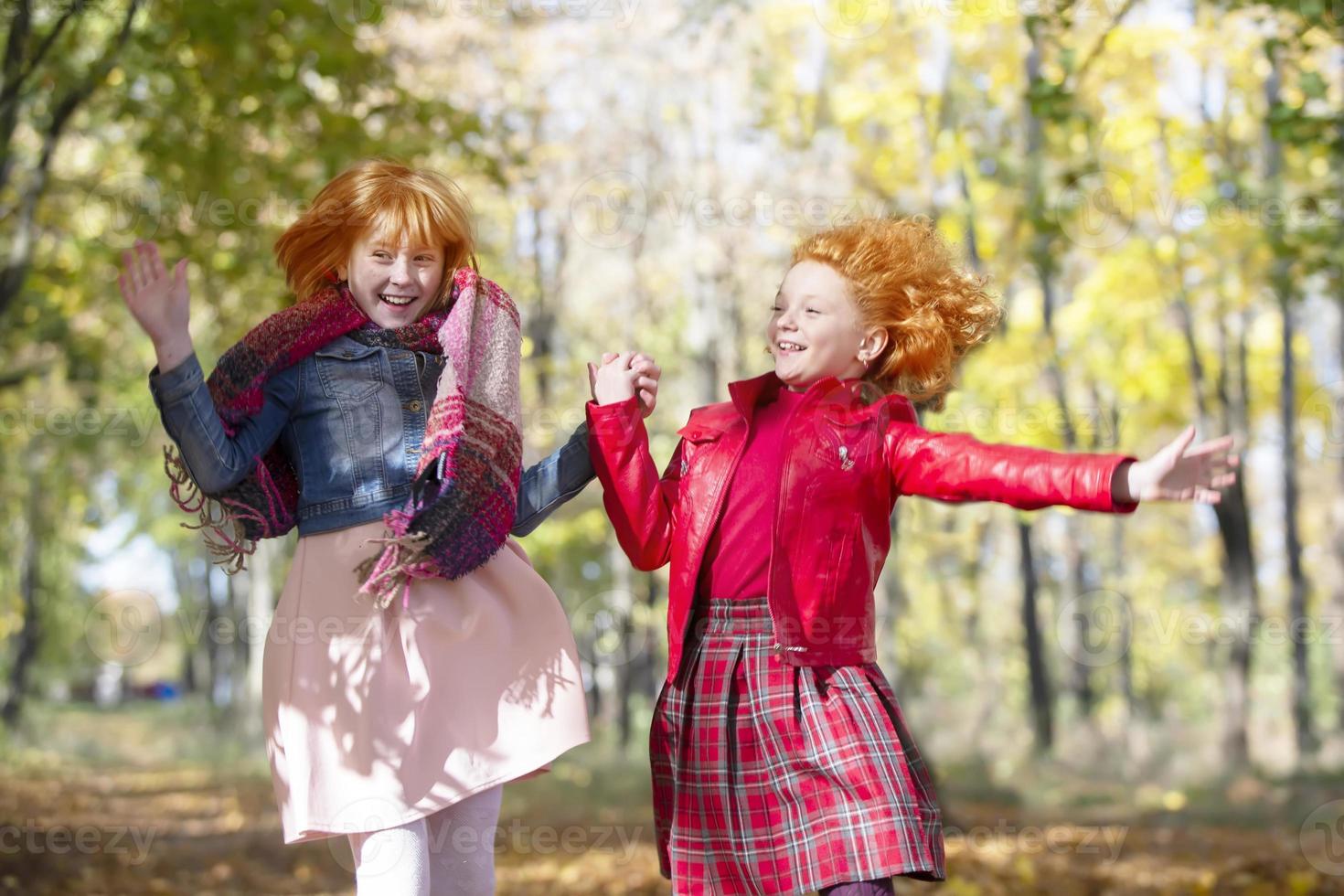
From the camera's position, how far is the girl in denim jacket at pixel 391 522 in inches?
112

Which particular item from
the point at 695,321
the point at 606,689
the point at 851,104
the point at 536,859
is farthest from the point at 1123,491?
the point at 606,689

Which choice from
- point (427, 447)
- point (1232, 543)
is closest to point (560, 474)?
point (427, 447)

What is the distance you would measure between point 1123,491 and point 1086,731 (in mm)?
14892

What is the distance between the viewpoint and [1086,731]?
16.4m

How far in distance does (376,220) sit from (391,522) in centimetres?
70

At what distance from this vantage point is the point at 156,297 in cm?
265

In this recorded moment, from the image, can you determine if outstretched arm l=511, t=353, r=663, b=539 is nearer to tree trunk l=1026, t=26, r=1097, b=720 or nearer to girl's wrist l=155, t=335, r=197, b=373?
girl's wrist l=155, t=335, r=197, b=373

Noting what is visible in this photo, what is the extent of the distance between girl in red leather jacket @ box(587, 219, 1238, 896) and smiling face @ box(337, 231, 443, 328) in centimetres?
47

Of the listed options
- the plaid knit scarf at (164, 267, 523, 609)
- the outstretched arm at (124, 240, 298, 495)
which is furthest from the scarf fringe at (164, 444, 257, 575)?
the outstretched arm at (124, 240, 298, 495)

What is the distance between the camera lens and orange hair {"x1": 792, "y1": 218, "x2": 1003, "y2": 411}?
319 centimetres

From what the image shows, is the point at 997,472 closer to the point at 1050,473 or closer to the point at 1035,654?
the point at 1050,473

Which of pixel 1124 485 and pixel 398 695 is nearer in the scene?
pixel 1124 485

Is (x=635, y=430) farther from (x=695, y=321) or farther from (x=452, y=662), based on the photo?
(x=695, y=321)

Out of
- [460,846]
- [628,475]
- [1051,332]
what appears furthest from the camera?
[1051,332]
